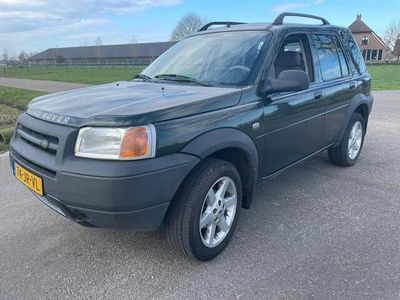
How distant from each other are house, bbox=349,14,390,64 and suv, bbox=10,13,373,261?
246ft

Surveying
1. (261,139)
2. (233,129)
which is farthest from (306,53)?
(233,129)

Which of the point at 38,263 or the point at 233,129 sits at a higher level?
the point at 233,129

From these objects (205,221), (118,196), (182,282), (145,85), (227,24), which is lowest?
(182,282)

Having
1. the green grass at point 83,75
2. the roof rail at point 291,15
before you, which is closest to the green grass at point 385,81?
the green grass at point 83,75

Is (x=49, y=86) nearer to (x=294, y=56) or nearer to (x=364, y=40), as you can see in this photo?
(x=294, y=56)

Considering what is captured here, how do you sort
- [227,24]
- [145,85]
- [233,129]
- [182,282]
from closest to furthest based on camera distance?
[182,282] → [233,129] → [145,85] → [227,24]

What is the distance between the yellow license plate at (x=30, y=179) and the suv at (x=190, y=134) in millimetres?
11

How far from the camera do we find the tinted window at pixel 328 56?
13.7ft

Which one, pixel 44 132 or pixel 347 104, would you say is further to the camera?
pixel 347 104

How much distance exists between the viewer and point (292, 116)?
358cm

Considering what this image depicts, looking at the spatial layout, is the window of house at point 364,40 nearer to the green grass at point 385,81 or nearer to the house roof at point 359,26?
the house roof at point 359,26

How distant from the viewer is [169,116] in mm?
2465

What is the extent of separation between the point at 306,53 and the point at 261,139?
1359mm

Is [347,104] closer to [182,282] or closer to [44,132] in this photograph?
[182,282]
